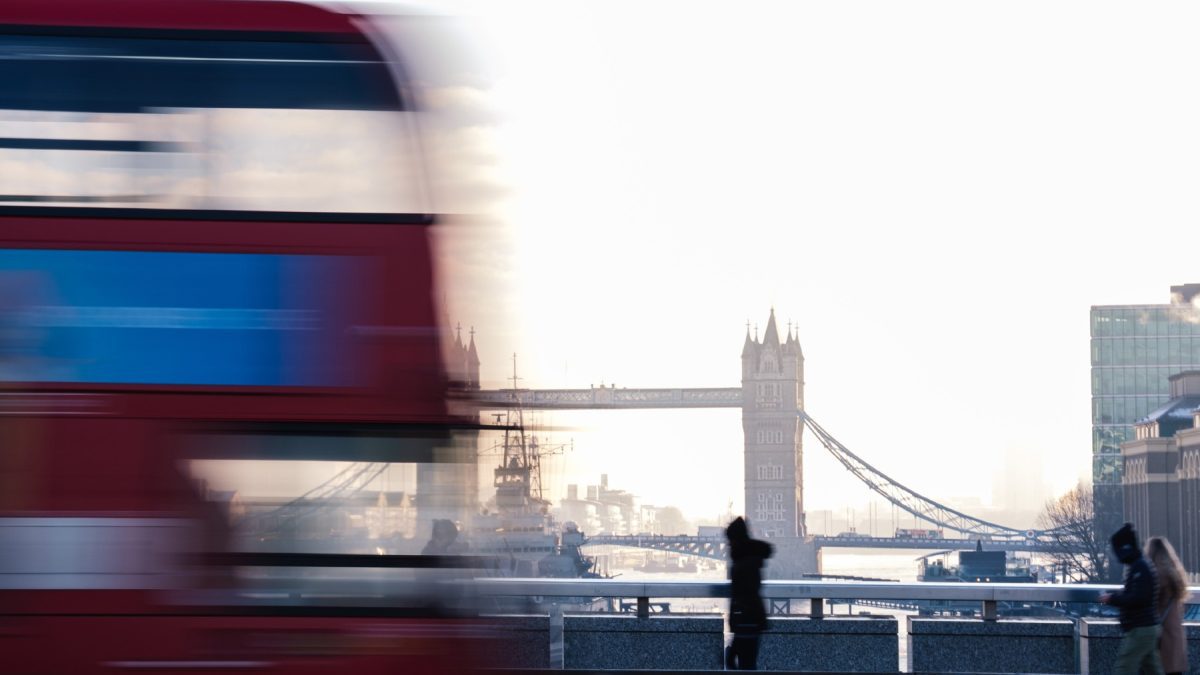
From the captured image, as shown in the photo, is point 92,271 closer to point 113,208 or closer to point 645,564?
point 113,208

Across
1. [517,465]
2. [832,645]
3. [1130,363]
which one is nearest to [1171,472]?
[1130,363]

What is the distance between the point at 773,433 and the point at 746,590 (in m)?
95.1

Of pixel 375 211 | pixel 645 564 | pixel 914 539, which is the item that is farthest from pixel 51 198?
pixel 914 539

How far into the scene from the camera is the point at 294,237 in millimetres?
5047

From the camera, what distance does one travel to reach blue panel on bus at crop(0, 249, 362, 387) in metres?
4.98

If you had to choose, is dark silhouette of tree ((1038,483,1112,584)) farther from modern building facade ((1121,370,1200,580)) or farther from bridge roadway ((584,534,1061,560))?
modern building facade ((1121,370,1200,580))

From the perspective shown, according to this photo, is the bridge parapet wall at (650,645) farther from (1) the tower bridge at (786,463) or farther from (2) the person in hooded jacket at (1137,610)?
(1) the tower bridge at (786,463)

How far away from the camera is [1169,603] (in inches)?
321

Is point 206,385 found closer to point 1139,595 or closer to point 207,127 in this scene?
point 207,127

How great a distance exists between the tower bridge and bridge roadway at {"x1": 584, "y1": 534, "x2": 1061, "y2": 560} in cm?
10

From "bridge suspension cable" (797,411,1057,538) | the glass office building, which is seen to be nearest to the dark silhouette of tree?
"bridge suspension cable" (797,411,1057,538)

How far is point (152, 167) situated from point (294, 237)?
1.80 ft

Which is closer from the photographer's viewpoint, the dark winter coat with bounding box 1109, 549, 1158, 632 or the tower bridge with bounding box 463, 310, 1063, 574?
the dark winter coat with bounding box 1109, 549, 1158, 632

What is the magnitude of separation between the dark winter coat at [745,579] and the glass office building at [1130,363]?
10092 centimetres
